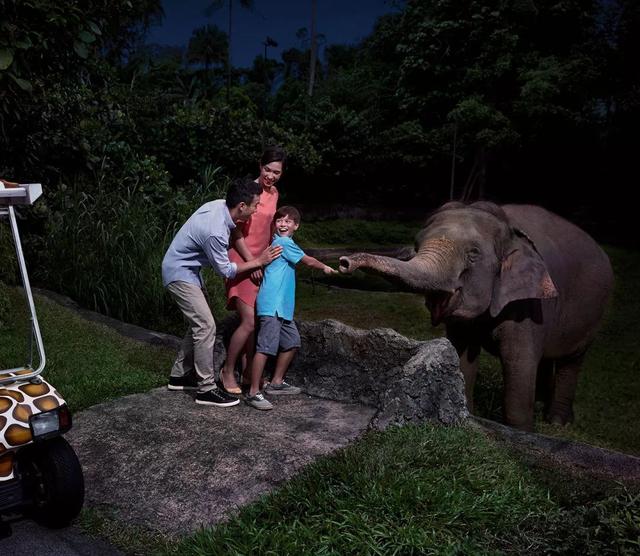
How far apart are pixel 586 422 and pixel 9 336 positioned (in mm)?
5840

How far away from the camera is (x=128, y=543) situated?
3723 mm

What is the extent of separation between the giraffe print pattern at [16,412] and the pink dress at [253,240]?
179 cm

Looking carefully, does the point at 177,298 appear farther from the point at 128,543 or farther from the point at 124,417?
the point at 128,543

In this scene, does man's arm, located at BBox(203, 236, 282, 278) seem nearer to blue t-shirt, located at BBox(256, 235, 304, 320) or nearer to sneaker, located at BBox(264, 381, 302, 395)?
blue t-shirt, located at BBox(256, 235, 304, 320)

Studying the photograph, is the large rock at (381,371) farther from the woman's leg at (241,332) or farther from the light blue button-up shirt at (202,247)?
the light blue button-up shirt at (202,247)

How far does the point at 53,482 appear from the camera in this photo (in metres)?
3.75

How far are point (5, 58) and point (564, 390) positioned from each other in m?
6.17

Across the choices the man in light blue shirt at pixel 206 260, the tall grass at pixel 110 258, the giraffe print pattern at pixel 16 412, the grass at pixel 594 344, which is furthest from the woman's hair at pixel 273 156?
the tall grass at pixel 110 258

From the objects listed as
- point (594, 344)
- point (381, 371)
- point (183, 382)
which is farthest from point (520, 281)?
point (594, 344)

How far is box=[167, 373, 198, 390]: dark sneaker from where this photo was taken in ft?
19.1

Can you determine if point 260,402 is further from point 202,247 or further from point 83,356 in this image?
point 83,356

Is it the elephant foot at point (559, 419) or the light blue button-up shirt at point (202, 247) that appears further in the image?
the elephant foot at point (559, 419)

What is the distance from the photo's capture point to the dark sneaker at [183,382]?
5.83 m

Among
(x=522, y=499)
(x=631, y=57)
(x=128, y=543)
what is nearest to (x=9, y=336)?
(x=128, y=543)
